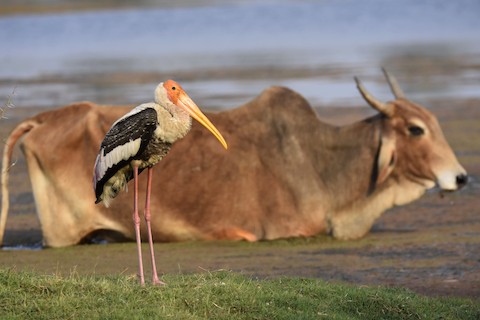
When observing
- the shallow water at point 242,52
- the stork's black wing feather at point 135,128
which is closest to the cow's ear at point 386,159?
the stork's black wing feather at point 135,128

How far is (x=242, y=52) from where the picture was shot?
26719mm

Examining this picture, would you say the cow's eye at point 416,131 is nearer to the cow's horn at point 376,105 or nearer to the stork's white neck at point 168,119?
the cow's horn at point 376,105

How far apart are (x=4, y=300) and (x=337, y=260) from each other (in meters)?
3.49

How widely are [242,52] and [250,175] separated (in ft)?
55.6

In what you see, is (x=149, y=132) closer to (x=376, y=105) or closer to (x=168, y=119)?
(x=168, y=119)

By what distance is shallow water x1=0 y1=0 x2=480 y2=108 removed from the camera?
782 inches

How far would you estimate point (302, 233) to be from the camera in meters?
9.91

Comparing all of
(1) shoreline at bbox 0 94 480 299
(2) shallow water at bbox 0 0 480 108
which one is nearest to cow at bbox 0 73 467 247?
(1) shoreline at bbox 0 94 480 299

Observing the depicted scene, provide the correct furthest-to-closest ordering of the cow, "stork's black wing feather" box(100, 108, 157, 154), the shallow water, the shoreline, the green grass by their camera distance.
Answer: the shallow water < the cow < the shoreline < "stork's black wing feather" box(100, 108, 157, 154) < the green grass

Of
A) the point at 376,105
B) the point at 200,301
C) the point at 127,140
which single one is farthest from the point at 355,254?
the point at 200,301

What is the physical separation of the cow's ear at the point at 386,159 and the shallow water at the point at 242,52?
753cm

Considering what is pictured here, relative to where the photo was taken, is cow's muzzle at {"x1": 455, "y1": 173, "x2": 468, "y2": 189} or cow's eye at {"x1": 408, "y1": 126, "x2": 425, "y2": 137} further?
cow's eye at {"x1": 408, "y1": 126, "x2": 425, "y2": 137}

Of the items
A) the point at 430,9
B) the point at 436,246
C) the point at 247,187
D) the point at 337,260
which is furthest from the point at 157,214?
the point at 430,9

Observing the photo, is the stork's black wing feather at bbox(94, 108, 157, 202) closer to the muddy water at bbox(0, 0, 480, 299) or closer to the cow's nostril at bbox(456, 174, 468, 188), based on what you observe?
the muddy water at bbox(0, 0, 480, 299)
